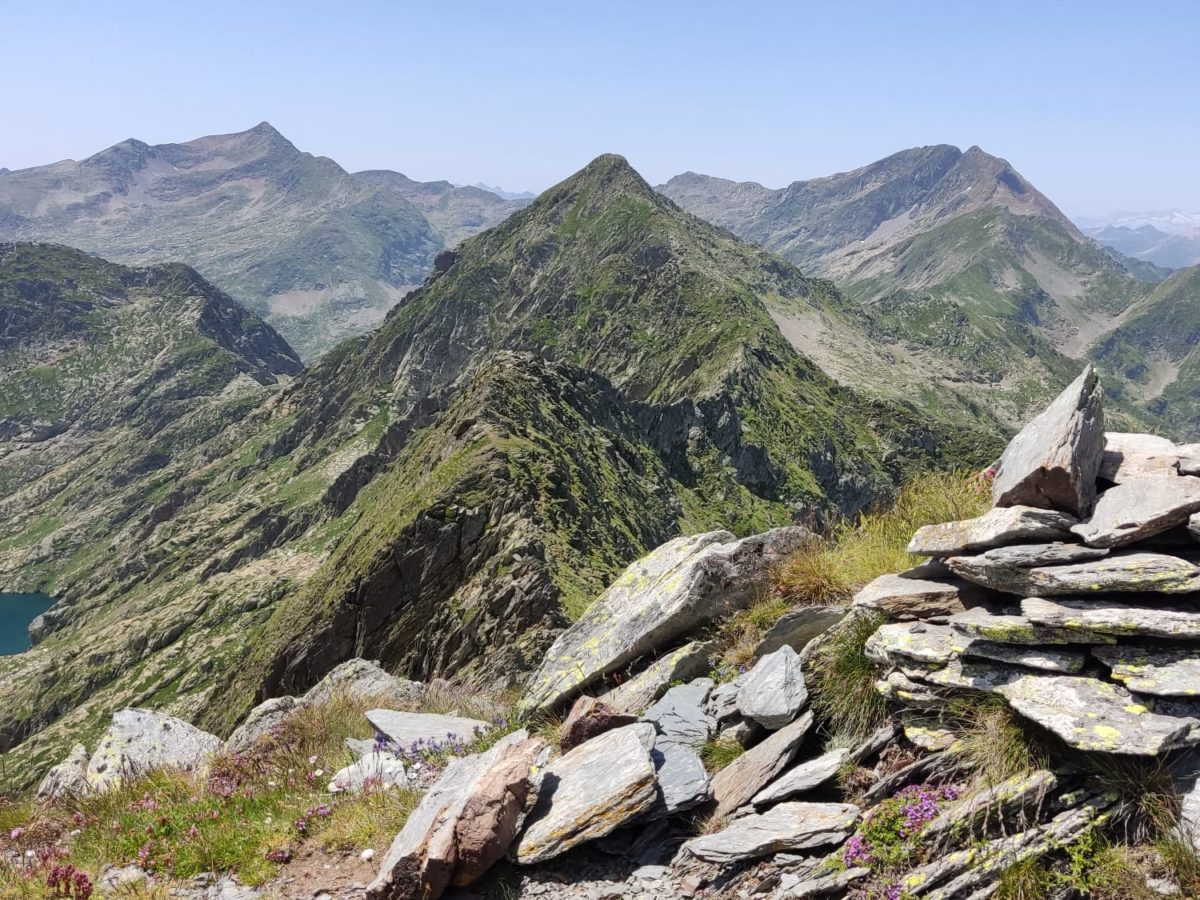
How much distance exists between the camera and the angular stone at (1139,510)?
741cm

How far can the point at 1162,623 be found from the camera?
6.69 m

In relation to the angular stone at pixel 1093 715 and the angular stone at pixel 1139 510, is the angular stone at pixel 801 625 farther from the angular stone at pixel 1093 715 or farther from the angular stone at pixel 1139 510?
the angular stone at pixel 1139 510

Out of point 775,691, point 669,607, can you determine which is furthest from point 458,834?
point 669,607

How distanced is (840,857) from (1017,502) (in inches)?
197

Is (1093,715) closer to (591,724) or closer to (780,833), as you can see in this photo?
(780,833)

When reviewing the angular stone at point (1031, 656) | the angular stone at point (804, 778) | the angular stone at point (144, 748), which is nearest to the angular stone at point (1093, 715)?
the angular stone at point (1031, 656)

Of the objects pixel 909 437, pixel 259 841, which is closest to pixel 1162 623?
pixel 259 841

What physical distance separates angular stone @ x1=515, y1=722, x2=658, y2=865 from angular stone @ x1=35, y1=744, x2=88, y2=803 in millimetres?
8801

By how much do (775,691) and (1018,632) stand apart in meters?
3.03

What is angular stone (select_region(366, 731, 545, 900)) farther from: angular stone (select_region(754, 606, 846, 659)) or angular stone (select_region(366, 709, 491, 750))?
angular stone (select_region(754, 606, 846, 659))

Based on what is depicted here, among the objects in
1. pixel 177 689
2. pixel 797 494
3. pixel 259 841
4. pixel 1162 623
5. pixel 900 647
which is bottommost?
pixel 177 689

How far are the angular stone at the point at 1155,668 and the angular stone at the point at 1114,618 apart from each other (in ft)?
0.59

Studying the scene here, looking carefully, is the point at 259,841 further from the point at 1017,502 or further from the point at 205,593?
the point at 205,593

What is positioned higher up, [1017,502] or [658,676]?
[1017,502]
